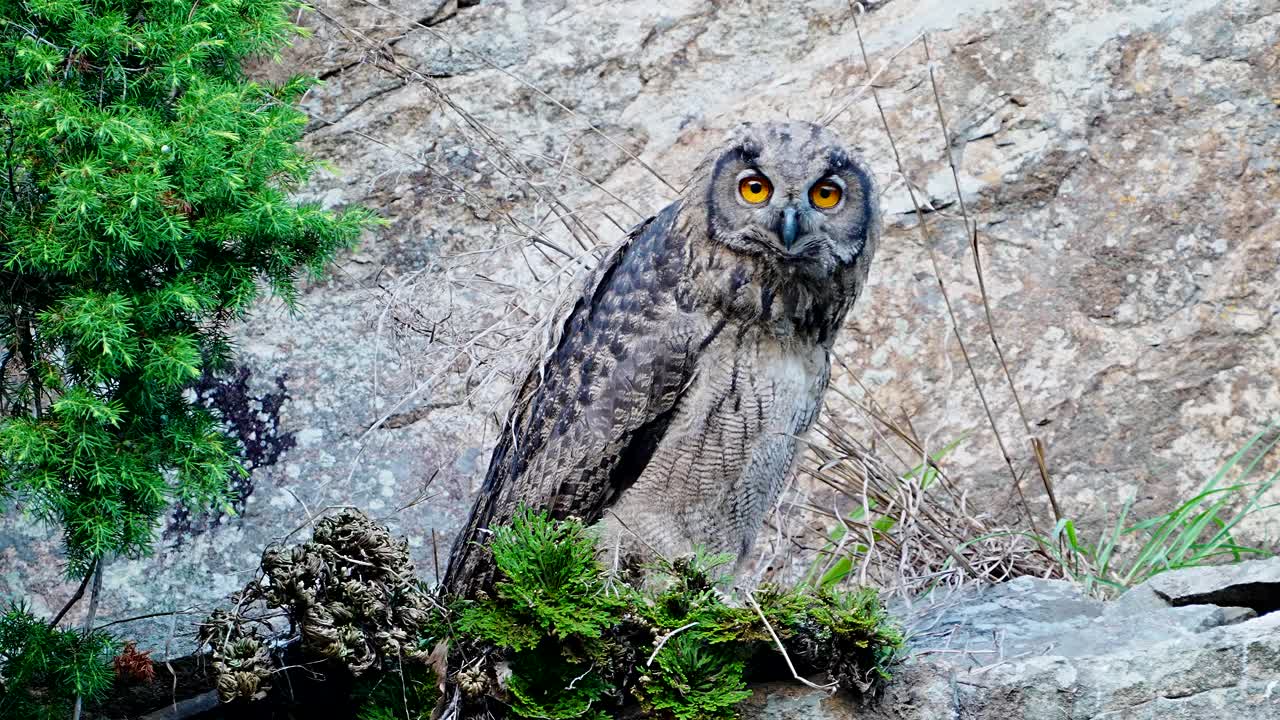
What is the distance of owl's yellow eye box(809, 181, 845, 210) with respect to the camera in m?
2.45

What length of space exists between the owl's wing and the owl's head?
0.52 ft

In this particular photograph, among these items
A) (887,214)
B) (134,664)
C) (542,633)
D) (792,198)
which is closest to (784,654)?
(542,633)

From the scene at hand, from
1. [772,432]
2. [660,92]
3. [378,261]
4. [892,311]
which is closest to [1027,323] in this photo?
[892,311]

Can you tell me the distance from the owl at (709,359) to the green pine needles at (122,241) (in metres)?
0.60

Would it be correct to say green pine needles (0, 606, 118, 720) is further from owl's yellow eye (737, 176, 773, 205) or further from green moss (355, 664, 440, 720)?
owl's yellow eye (737, 176, 773, 205)

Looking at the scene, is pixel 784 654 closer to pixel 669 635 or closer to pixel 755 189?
pixel 669 635

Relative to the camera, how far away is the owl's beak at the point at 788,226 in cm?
238

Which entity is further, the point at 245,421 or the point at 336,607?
the point at 245,421

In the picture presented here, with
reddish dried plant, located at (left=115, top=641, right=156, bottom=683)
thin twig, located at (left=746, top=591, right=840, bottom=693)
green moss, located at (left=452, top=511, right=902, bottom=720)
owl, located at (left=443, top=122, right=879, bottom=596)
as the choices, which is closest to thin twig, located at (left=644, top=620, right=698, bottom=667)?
green moss, located at (left=452, top=511, right=902, bottom=720)

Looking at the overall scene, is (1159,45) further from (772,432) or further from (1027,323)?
(772,432)

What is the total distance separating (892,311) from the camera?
4.06 metres

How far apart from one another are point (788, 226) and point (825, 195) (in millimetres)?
137

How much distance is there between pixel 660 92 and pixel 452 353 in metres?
1.55

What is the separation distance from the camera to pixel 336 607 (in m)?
2.21
